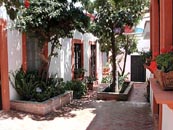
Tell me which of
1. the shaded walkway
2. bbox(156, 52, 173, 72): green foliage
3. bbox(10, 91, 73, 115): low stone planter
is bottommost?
the shaded walkway

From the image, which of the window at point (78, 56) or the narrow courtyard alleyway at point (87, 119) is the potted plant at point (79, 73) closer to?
the window at point (78, 56)

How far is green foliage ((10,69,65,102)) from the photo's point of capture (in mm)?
7312

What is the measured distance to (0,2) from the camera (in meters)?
2.33

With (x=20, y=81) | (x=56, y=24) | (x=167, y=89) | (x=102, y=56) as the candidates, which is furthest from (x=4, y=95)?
(x=102, y=56)

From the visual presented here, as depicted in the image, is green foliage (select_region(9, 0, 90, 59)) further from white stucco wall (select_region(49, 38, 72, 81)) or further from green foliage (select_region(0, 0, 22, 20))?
green foliage (select_region(0, 0, 22, 20))

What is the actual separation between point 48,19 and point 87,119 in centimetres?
303

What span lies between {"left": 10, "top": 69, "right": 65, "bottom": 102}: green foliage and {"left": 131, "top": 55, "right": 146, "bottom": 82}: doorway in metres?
11.8

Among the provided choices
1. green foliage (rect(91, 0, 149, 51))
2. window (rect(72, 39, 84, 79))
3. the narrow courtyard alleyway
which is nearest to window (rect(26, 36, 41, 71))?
Answer: the narrow courtyard alleyway

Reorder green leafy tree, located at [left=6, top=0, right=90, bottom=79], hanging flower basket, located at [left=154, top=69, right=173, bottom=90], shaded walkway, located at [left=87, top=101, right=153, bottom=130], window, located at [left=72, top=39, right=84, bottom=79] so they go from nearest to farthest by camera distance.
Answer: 1. hanging flower basket, located at [left=154, top=69, right=173, bottom=90]
2. shaded walkway, located at [left=87, top=101, right=153, bottom=130]
3. green leafy tree, located at [left=6, top=0, right=90, bottom=79]
4. window, located at [left=72, top=39, right=84, bottom=79]

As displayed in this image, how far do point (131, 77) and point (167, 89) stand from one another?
1689 centimetres

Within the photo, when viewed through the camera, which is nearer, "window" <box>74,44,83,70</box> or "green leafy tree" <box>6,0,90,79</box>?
"green leafy tree" <box>6,0,90,79</box>

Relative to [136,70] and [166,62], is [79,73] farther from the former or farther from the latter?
[166,62]

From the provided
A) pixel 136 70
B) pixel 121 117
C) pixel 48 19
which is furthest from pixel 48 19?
pixel 136 70

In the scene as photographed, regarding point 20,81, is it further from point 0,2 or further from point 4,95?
point 0,2
